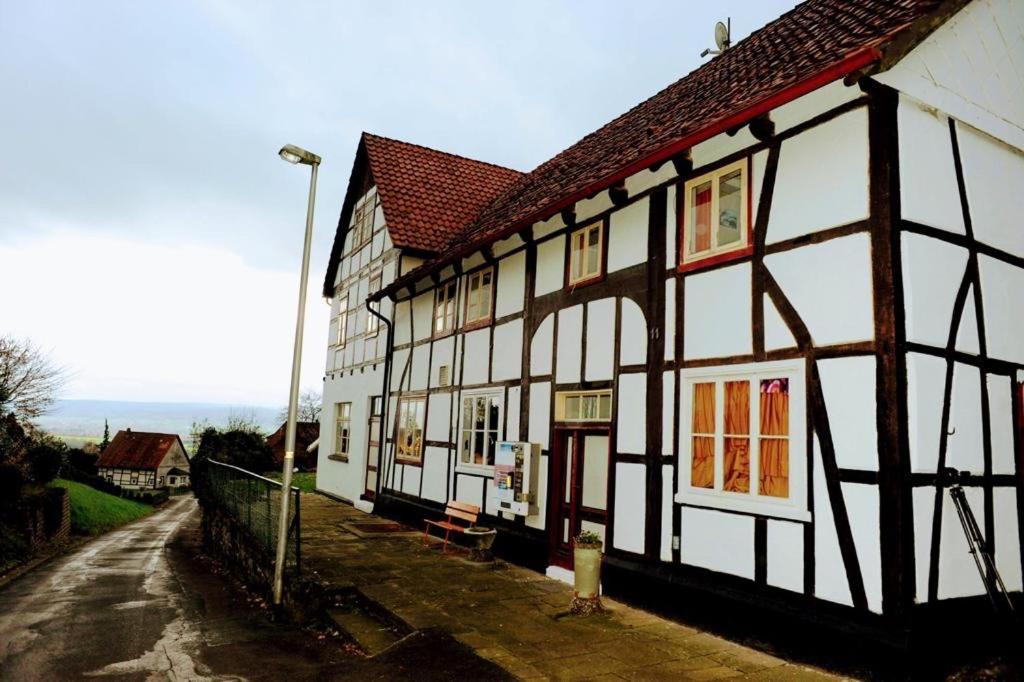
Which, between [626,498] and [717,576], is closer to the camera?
[717,576]

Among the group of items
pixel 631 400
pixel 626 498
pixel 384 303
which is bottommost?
pixel 626 498

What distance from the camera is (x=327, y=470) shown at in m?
19.6

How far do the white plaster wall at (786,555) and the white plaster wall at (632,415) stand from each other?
1913 millimetres

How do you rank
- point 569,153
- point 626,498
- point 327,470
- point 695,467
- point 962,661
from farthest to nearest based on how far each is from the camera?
point 327,470 → point 569,153 → point 626,498 → point 695,467 → point 962,661

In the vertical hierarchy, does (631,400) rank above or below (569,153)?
below

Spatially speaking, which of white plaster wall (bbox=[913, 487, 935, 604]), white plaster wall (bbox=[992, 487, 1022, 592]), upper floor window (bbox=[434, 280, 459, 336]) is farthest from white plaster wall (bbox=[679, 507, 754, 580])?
upper floor window (bbox=[434, 280, 459, 336])

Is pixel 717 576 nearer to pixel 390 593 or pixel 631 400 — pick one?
pixel 631 400

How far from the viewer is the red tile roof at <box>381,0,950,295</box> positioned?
5805 millimetres

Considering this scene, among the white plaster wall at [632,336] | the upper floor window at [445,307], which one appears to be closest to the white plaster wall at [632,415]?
the white plaster wall at [632,336]

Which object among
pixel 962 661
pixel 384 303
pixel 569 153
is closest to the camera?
pixel 962 661

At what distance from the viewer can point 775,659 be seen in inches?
233

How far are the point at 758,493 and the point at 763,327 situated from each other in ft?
5.23

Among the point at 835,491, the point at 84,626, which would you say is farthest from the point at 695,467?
the point at 84,626

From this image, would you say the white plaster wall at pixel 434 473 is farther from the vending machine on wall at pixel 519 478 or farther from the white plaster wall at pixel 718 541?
the white plaster wall at pixel 718 541
